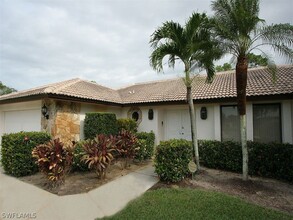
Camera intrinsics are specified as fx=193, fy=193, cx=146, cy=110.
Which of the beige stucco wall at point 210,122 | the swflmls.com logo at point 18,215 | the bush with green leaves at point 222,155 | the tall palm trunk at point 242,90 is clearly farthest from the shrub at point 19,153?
the tall palm trunk at point 242,90

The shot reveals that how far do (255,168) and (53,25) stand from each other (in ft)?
37.2

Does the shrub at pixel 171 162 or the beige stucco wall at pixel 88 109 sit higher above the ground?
the beige stucco wall at pixel 88 109

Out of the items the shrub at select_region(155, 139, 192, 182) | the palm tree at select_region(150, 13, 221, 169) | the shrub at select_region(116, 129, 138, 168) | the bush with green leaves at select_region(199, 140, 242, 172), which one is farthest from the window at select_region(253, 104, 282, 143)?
the shrub at select_region(116, 129, 138, 168)

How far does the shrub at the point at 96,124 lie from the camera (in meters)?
10.8

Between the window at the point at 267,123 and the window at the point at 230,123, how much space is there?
841mm

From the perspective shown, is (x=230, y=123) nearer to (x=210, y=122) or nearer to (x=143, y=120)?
(x=210, y=122)

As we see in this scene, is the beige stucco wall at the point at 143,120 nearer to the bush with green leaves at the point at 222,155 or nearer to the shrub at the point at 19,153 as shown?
the bush with green leaves at the point at 222,155

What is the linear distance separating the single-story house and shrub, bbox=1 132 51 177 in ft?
5.43

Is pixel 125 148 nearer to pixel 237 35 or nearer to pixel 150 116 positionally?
pixel 150 116

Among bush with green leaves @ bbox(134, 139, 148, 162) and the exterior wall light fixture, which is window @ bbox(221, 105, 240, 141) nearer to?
bush with green leaves @ bbox(134, 139, 148, 162)

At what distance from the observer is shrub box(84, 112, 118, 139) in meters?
10.8

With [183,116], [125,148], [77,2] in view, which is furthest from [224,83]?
[77,2]

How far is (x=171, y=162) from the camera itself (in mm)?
7059

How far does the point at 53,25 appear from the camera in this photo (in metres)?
9.34
